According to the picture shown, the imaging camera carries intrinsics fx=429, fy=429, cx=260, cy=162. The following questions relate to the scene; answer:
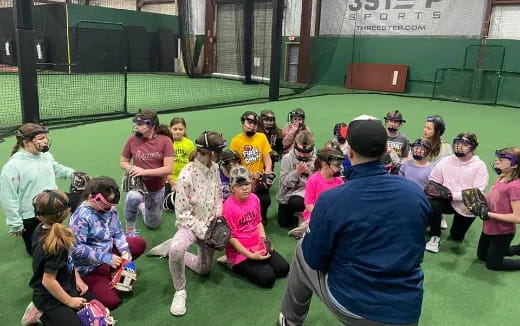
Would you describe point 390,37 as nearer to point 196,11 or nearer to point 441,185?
point 196,11

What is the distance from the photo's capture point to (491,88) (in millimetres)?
14125

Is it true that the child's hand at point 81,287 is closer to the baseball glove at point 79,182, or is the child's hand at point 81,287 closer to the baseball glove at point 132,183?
the baseball glove at point 79,182

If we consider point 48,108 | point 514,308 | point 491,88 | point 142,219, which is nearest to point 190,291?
point 142,219

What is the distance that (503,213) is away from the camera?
11.6 feet

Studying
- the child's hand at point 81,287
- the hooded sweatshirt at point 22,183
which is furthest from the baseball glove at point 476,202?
the hooded sweatshirt at point 22,183

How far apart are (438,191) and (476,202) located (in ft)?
1.52

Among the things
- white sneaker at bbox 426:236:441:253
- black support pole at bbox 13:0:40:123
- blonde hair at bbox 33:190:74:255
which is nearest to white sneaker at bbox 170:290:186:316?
blonde hair at bbox 33:190:74:255

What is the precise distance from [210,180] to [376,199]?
1858 millimetres

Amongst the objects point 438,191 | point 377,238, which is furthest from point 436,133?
point 377,238

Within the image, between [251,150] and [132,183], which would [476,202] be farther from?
[132,183]

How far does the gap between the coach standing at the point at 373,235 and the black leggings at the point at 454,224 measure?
2277 mm

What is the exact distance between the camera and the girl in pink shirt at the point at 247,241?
332cm

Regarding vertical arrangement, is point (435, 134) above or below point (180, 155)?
above

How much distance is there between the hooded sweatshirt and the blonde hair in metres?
0.97
